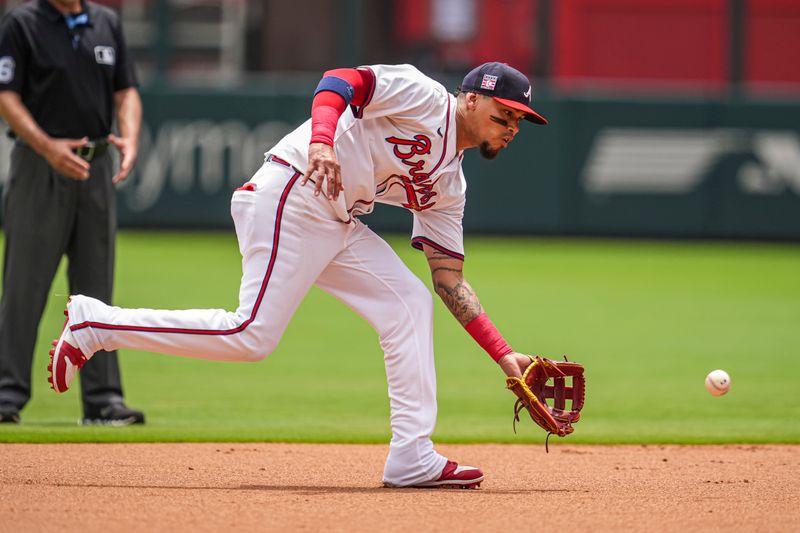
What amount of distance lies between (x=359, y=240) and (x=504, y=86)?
81cm

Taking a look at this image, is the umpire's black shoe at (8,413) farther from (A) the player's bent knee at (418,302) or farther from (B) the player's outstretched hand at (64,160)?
(A) the player's bent knee at (418,302)

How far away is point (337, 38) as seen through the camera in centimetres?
1988

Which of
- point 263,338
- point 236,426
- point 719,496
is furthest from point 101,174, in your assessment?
point 719,496

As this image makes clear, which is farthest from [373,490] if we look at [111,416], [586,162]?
[586,162]

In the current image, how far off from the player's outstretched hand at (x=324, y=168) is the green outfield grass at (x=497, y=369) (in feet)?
6.49

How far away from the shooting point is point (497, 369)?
28.3 feet

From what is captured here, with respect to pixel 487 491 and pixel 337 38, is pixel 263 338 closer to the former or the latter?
pixel 487 491

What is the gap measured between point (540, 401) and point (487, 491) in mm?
399

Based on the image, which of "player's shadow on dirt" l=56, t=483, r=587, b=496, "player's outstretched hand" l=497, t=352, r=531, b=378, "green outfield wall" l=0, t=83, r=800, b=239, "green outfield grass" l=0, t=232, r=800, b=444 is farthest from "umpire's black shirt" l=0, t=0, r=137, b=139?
"green outfield wall" l=0, t=83, r=800, b=239

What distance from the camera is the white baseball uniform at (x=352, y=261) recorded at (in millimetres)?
4824

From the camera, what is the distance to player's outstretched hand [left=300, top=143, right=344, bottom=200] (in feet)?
14.9

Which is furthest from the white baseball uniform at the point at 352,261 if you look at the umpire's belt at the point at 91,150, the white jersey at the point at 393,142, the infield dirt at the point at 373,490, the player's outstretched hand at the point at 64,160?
the umpire's belt at the point at 91,150

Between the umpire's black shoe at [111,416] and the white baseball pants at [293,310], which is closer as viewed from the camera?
the white baseball pants at [293,310]

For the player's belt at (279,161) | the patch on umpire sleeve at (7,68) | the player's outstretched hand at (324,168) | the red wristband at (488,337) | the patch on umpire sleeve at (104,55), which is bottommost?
the red wristband at (488,337)
